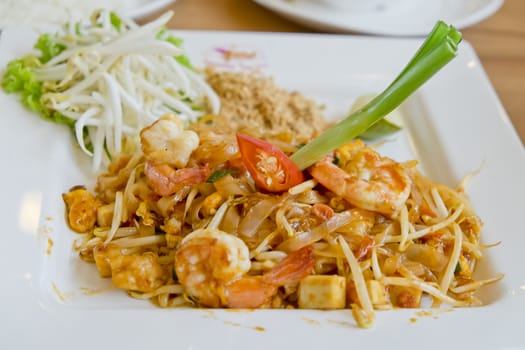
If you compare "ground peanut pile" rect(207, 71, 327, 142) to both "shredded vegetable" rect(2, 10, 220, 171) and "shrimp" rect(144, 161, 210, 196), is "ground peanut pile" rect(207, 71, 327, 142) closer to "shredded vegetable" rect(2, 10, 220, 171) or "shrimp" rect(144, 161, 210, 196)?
"shredded vegetable" rect(2, 10, 220, 171)

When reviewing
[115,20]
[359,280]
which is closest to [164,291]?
[359,280]

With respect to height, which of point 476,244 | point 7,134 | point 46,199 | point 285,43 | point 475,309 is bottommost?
point 475,309

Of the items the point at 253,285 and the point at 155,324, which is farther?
the point at 253,285

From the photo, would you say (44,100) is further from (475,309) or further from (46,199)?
(475,309)

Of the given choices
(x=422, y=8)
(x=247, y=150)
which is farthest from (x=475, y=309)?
(x=422, y=8)

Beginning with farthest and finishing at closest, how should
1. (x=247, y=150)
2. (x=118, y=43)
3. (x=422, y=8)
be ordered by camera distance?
(x=422, y=8)
(x=118, y=43)
(x=247, y=150)

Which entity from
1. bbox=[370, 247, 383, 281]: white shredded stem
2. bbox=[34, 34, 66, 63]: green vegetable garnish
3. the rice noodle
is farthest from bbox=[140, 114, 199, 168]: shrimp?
bbox=[34, 34, 66, 63]: green vegetable garnish
